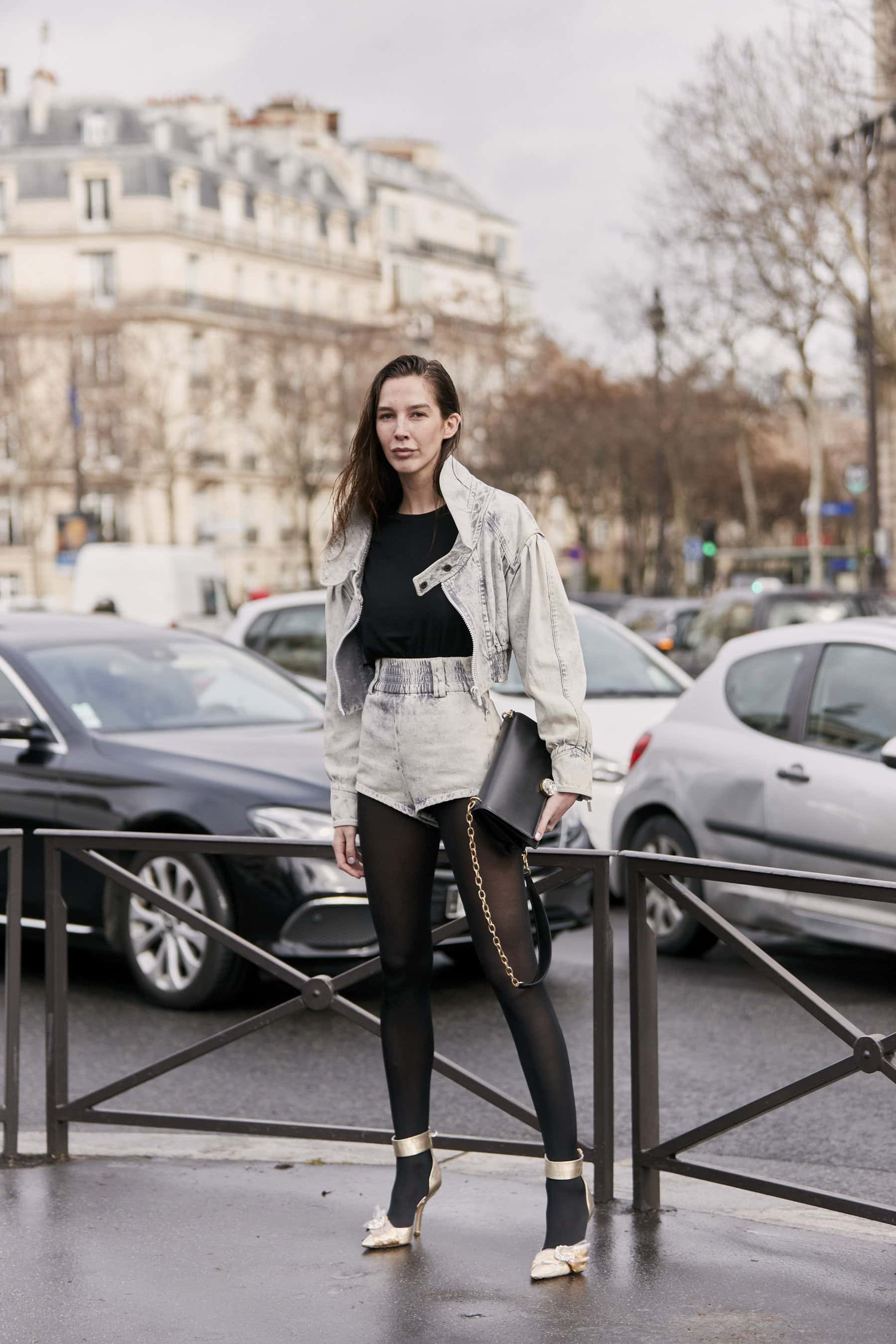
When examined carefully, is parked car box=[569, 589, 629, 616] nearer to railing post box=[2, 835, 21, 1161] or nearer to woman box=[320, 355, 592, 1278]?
railing post box=[2, 835, 21, 1161]

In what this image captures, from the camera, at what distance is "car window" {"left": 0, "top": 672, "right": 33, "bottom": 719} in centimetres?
790

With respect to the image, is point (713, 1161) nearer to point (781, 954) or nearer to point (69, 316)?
point (781, 954)

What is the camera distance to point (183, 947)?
7.37m

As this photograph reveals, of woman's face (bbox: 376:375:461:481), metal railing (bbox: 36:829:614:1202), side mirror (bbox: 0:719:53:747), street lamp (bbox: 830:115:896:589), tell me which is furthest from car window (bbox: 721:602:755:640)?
woman's face (bbox: 376:375:461:481)

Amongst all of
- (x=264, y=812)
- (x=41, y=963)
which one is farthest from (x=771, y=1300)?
(x=41, y=963)

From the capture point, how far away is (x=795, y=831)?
7730mm

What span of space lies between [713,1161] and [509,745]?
2022mm

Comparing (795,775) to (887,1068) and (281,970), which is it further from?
(887,1068)

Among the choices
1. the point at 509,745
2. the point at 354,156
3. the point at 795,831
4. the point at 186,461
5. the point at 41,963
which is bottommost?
the point at 41,963

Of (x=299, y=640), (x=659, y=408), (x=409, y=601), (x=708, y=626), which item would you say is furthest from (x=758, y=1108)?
(x=659, y=408)

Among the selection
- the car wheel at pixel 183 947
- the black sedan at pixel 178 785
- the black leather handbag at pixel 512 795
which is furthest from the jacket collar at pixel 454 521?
the car wheel at pixel 183 947

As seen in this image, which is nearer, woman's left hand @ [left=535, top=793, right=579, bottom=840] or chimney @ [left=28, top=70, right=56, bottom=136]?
woman's left hand @ [left=535, top=793, right=579, bottom=840]

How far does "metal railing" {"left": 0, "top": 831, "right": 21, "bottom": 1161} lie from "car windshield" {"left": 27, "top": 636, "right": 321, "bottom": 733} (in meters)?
2.99

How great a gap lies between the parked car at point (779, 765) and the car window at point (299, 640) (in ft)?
14.3
